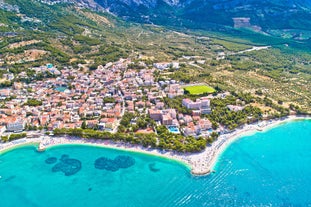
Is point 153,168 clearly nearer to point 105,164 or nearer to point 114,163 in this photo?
point 114,163

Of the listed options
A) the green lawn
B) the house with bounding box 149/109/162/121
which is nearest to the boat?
the house with bounding box 149/109/162/121

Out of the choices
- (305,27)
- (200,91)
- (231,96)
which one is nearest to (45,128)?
(200,91)

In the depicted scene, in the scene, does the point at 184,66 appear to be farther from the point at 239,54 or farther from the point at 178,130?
the point at 178,130

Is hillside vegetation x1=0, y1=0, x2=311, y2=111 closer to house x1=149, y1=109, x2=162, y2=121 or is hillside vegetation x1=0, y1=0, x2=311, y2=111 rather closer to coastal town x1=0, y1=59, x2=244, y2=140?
coastal town x1=0, y1=59, x2=244, y2=140

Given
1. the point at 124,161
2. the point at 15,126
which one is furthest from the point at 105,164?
the point at 15,126

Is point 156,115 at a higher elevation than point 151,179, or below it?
higher

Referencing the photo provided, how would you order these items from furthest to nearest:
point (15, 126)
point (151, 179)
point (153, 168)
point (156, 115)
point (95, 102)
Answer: point (95, 102) < point (156, 115) < point (15, 126) < point (153, 168) < point (151, 179)
